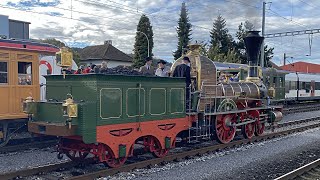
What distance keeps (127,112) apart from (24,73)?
170 inches

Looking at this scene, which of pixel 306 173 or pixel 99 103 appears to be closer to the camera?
pixel 99 103

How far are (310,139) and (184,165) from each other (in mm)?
6340

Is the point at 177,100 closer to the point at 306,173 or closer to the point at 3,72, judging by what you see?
the point at 306,173

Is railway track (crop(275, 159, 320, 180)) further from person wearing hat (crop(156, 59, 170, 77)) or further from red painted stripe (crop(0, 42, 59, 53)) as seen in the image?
red painted stripe (crop(0, 42, 59, 53))

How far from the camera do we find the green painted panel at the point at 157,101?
27.7 feet

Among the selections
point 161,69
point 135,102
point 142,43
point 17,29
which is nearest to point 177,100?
point 161,69

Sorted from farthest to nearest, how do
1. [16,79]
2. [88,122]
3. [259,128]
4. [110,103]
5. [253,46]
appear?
[259,128], [253,46], [16,79], [110,103], [88,122]

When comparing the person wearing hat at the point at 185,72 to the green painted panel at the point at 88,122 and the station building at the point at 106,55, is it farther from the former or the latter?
the station building at the point at 106,55

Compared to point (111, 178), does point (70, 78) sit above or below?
above

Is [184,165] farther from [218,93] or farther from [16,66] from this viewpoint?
[16,66]

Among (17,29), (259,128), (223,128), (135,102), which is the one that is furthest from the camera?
(17,29)

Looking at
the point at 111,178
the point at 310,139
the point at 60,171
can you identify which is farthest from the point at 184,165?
the point at 310,139

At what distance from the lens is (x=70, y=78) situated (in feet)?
25.2

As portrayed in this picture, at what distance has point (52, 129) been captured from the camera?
7.21 m
